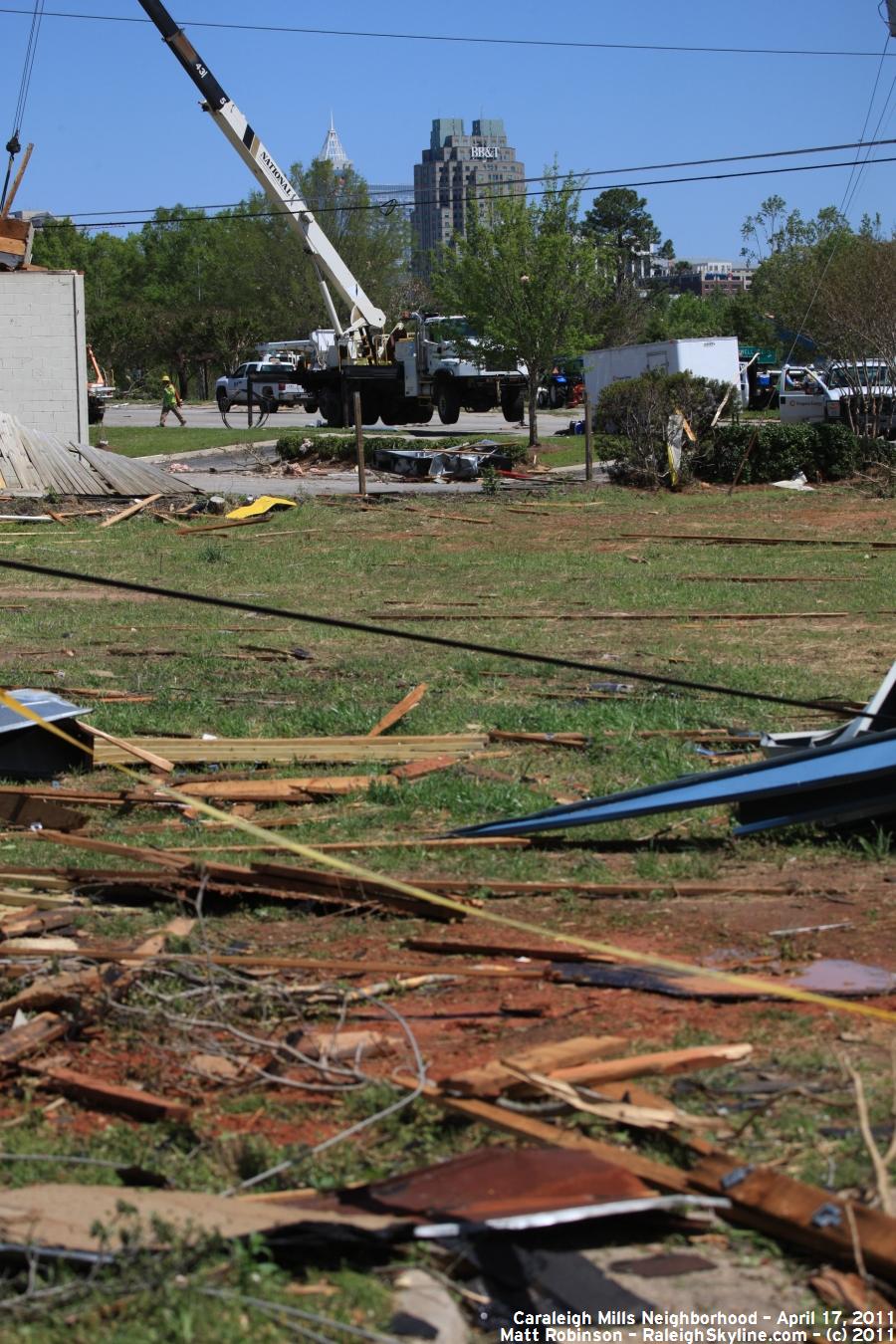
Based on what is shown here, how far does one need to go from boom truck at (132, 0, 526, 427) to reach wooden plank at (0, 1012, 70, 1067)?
3017 centimetres

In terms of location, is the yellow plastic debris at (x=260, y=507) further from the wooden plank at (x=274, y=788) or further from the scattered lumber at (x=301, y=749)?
the wooden plank at (x=274, y=788)

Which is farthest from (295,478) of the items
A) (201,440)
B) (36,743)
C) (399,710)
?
(36,743)

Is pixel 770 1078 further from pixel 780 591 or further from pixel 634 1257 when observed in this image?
pixel 780 591

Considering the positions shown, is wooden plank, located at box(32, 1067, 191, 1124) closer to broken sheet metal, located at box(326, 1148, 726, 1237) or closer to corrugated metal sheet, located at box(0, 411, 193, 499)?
broken sheet metal, located at box(326, 1148, 726, 1237)

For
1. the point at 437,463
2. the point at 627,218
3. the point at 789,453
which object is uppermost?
the point at 627,218

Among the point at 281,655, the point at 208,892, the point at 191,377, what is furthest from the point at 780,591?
the point at 191,377

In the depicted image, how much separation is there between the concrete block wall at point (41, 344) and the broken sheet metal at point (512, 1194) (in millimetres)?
26026

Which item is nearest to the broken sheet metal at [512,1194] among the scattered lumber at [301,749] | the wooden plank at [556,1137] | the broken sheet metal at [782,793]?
the wooden plank at [556,1137]

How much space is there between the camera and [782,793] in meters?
6.45

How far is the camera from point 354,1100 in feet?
13.3

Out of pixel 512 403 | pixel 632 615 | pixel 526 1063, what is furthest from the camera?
pixel 512 403

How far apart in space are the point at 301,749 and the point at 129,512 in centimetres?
1449

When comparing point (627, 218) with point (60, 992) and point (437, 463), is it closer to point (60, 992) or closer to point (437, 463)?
point (437, 463)

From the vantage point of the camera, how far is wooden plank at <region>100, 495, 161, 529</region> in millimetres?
21275
